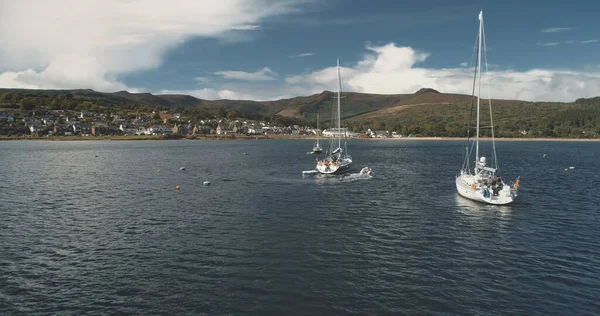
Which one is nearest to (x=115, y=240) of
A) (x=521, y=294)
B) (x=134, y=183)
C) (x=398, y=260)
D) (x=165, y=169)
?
(x=398, y=260)

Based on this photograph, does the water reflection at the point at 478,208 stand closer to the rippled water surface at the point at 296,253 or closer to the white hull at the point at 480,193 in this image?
the rippled water surface at the point at 296,253

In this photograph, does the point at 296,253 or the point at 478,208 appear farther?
the point at 478,208

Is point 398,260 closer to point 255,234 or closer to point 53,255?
point 255,234

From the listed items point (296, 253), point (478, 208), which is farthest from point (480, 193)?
point (296, 253)

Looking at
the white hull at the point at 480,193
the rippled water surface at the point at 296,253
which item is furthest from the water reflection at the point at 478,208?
the white hull at the point at 480,193

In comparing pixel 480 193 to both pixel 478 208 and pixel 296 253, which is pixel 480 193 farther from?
pixel 296 253

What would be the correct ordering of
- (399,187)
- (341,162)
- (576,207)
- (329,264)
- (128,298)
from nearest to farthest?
1. (128,298)
2. (329,264)
3. (576,207)
4. (399,187)
5. (341,162)

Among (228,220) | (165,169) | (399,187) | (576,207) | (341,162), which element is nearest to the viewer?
(228,220)
